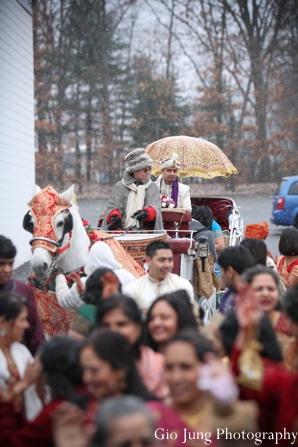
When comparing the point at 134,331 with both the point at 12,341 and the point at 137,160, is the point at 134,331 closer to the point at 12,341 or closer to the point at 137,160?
the point at 12,341

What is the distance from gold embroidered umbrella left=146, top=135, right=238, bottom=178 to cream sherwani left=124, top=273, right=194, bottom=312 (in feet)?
14.6

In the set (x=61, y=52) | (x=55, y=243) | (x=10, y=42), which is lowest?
(x=55, y=243)

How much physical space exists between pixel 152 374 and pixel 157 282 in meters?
2.12

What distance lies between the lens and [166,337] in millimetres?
4281

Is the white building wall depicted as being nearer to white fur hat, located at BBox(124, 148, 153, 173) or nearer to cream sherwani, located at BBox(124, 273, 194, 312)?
white fur hat, located at BBox(124, 148, 153, 173)

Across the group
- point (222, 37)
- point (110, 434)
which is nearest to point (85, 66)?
point (222, 37)

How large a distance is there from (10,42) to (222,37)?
20.5m

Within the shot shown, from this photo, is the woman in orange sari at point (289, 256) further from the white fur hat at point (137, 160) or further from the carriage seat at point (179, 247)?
the white fur hat at point (137, 160)

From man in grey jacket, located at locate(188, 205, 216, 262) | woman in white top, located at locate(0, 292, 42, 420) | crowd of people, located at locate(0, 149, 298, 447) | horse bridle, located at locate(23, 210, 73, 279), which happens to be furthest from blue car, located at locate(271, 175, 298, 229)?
woman in white top, located at locate(0, 292, 42, 420)

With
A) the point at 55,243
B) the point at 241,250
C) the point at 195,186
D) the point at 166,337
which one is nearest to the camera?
the point at 166,337

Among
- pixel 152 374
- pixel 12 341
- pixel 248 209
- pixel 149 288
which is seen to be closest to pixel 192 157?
pixel 149 288

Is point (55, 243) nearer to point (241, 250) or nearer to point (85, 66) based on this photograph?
point (241, 250)

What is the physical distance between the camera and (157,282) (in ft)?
19.4

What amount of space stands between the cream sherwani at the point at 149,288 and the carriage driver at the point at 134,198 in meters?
2.10
